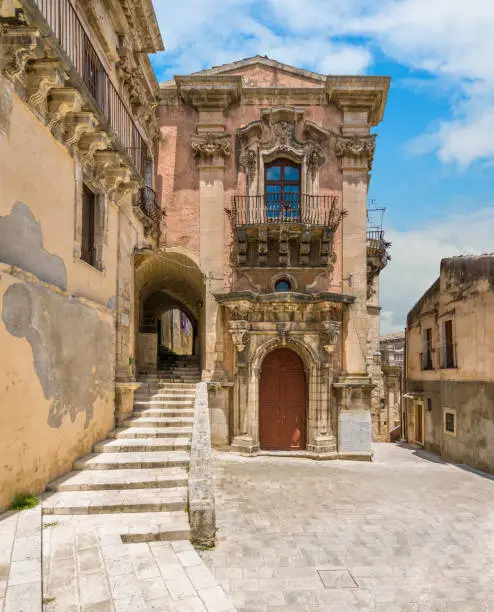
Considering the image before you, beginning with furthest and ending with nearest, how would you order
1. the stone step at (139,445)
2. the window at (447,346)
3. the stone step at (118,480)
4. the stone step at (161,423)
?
the window at (447,346)
the stone step at (161,423)
the stone step at (139,445)
the stone step at (118,480)

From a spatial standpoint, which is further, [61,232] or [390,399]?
[390,399]

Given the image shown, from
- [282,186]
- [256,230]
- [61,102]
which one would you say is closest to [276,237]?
[256,230]

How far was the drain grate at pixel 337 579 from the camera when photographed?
5461mm

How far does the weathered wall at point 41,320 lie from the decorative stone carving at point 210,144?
7.62 metres

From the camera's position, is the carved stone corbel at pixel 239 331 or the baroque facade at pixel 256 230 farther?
the carved stone corbel at pixel 239 331

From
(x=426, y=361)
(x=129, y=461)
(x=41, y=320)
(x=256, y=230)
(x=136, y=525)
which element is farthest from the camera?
(x=426, y=361)

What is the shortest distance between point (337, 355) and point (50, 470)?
32.7ft

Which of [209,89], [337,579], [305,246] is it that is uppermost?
A: [209,89]

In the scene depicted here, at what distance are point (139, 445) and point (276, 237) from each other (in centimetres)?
855

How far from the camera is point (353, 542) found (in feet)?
21.8

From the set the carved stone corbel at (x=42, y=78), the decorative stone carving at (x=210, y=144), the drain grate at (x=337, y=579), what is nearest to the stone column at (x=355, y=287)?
the decorative stone carving at (x=210, y=144)

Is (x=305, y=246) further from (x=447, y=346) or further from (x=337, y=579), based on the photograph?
(x=337, y=579)

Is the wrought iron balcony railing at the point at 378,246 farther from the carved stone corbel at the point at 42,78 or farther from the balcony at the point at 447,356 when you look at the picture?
the carved stone corbel at the point at 42,78

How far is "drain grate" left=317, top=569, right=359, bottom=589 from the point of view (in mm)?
5461
